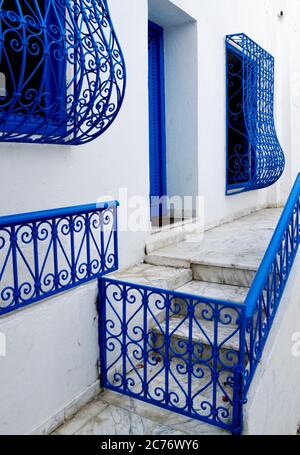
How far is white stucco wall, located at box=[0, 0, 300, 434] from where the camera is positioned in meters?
2.08

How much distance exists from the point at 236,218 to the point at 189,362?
348 centimetres

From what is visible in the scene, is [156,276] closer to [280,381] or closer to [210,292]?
[210,292]

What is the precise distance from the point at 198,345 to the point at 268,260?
700mm

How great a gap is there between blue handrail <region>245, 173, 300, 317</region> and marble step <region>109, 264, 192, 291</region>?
88 centimetres

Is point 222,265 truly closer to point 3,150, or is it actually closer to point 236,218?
point 3,150

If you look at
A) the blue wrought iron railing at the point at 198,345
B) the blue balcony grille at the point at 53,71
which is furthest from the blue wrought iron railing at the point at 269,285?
the blue balcony grille at the point at 53,71

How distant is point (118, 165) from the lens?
317 centimetres

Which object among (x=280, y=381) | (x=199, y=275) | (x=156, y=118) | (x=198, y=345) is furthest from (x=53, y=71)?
(x=156, y=118)

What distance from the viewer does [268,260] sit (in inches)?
93.0

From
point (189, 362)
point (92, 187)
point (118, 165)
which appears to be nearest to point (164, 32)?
point (118, 165)

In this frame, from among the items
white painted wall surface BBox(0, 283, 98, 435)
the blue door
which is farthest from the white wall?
white painted wall surface BBox(0, 283, 98, 435)

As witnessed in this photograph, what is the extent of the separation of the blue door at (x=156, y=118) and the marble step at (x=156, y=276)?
1.23 meters

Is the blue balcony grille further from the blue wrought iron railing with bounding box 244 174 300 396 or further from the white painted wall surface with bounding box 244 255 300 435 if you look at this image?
the white painted wall surface with bounding box 244 255 300 435

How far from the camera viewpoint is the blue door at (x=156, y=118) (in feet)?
14.5
